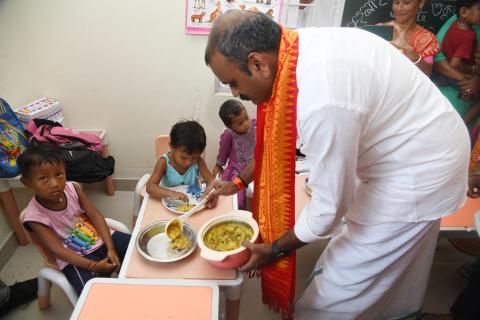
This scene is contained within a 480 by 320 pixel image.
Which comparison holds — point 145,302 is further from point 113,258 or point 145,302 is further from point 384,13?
point 384,13

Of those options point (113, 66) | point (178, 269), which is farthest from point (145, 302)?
point (113, 66)

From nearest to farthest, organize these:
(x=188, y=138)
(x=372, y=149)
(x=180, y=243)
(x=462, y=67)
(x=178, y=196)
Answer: (x=372, y=149) → (x=180, y=243) → (x=178, y=196) → (x=188, y=138) → (x=462, y=67)

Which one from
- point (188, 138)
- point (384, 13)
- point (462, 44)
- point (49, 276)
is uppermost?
→ point (384, 13)

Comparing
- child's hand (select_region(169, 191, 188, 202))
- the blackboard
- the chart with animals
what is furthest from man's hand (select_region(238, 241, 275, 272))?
the blackboard

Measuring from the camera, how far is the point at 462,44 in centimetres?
234

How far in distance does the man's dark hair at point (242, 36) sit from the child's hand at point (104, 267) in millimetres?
1172

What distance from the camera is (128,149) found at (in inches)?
111

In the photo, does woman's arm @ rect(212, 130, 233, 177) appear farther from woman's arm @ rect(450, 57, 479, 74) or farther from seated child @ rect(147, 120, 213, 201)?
woman's arm @ rect(450, 57, 479, 74)

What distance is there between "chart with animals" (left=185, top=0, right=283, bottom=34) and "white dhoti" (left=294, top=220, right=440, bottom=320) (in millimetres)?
1824

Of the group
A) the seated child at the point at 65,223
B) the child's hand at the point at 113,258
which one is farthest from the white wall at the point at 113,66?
the child's hand at the point at 113,258

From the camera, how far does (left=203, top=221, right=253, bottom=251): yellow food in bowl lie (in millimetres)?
1217

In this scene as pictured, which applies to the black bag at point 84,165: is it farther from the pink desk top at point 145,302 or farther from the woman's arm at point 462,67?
the woman's arm at point 462,67

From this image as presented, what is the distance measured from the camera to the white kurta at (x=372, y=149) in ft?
2.57

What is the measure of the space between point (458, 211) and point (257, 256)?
1.12 metres
